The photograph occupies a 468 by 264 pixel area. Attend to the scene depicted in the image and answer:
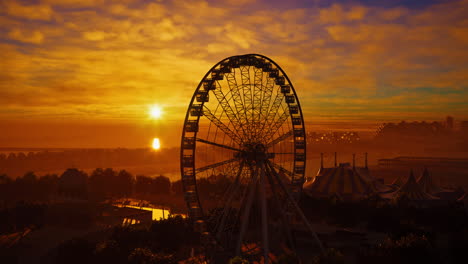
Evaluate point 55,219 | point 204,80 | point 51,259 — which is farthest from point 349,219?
point 55,219

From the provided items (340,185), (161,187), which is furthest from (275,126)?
(161,187)

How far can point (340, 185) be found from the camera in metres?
62.6

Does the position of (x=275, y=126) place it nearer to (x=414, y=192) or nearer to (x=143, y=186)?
(x=414, y=192)

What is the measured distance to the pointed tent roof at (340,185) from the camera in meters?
61.6

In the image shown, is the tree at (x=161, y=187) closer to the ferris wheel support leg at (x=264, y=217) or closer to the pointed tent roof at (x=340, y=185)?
the pointed tent roof at (x=340, y=185)

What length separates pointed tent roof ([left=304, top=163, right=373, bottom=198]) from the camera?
2424 inches

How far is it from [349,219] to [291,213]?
61.9 ft

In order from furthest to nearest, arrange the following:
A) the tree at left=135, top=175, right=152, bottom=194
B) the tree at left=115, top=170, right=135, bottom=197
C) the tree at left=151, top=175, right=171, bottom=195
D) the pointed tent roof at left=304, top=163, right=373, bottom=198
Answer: the tree at left=135, top=175, right=152, bottom=194
the tree at left=151, top=175, right=171, bottom=195
the tree at left=115, top=170, right=135, bottom=197
the pointed tent roof at left=304, top=163, right=373, bottom=198

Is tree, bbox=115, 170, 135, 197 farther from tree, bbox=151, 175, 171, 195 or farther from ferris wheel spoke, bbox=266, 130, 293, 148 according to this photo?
ferris wheel spoke, bbox=266, 130, 293, 148

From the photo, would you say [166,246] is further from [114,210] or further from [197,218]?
[114,210]

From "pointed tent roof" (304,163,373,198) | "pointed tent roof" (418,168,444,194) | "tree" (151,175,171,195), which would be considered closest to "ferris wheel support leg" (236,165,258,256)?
"pointed tent roof" (304,163,373,198)

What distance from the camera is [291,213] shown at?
3381cm

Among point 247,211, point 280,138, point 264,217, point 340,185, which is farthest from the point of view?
point 340,185

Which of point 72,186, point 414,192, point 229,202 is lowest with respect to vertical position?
point 414,192
